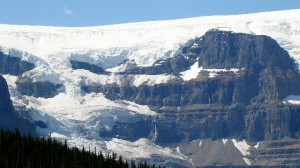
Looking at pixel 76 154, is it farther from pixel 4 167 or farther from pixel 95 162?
pixel 4 167

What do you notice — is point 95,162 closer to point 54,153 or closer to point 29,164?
point 54,153

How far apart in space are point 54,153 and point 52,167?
9585 millimetres

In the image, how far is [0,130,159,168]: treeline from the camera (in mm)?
139500

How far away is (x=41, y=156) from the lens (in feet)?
479

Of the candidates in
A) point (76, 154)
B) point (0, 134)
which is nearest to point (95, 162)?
point (76, 154)

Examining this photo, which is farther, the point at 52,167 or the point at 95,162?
the point at 95,162

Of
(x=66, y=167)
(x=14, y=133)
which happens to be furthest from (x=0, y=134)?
(x=66, y=167)

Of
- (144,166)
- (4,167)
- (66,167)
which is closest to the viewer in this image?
(4,167)

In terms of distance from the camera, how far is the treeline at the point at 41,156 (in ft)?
458

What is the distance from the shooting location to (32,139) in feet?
519

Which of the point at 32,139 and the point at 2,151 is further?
the point at 32,139

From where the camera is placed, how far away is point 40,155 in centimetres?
14588

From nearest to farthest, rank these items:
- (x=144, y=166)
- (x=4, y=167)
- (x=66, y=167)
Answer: (x=4, y=167), (x=66, y=167), (x=144, y=166)

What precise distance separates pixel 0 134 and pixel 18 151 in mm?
10413
